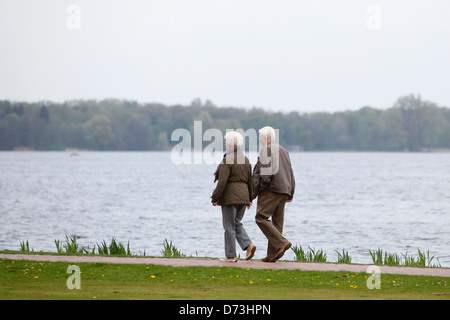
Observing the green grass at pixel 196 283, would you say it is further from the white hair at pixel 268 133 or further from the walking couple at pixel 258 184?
the white hair at pixel 268 133

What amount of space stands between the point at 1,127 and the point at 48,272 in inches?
5851

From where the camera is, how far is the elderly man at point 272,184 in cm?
1093

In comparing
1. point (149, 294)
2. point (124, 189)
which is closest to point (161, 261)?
point (149, 294)

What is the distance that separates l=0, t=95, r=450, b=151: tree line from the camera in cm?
14159

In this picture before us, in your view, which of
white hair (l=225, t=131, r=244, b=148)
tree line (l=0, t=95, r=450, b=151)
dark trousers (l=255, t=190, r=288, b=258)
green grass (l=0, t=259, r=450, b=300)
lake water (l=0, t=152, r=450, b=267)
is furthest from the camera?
tree line (l=0, t=95, r=450, b=151)

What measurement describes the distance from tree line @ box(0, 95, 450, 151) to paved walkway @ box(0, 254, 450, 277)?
120837 mm

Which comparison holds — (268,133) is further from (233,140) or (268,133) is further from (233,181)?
(233,181)

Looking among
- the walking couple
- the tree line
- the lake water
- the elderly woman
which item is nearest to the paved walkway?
the walking couple

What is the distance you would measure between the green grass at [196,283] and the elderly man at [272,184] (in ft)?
3.04

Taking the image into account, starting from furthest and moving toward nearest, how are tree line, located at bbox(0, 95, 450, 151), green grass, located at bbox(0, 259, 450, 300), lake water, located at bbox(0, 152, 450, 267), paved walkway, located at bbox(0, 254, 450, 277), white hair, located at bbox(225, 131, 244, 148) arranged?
tree line, located at bbox(0, 95, 450, 151) < lake water, located at bbox(0, 152, 450, 267) < white hair, located at bbox(225, 131, 244, 148) < paved walkway, located at bbox(0, 254, 450, 277) < green grass, located at bbox(0, 259, 450, 300)

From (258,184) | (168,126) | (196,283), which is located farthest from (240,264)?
(168,126)

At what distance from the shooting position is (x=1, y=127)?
498 feet

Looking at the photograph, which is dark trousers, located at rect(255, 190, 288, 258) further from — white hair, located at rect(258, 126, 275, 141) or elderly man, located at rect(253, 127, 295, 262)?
white hair, located at rect(258, 126, 275, 141)
